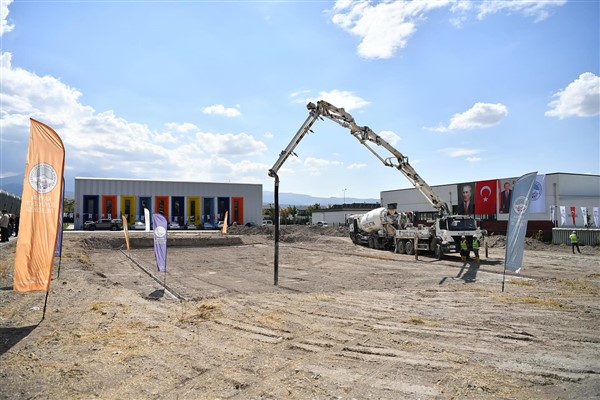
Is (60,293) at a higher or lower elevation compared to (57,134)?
lower

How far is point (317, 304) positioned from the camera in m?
11.3

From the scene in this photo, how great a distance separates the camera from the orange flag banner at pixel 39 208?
8.06 m

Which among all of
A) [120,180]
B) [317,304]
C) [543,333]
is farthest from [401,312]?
[120,180]

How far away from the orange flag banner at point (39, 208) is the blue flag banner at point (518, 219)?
465 inches

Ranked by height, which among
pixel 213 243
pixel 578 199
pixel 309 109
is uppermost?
pixel 309 109

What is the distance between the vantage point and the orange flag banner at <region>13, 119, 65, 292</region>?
8062 millimetres

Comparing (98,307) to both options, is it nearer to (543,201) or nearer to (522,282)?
(522,282)

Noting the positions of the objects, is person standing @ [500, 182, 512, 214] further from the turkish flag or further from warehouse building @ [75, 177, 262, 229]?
warehouse building @ [75, 177, 262, 229]

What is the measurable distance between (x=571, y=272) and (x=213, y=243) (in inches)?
1095

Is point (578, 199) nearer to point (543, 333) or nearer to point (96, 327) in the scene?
point (543, 333)

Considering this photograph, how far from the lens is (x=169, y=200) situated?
6056cm

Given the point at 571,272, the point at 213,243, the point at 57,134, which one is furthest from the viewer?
the point at 213,243

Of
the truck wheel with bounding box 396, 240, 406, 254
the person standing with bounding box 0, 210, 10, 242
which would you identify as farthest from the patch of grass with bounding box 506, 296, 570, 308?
the person standing with bounding box 0, 210, 10, 242

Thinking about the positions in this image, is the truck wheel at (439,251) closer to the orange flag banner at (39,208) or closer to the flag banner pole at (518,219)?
the flag banner pole at (518,219)
